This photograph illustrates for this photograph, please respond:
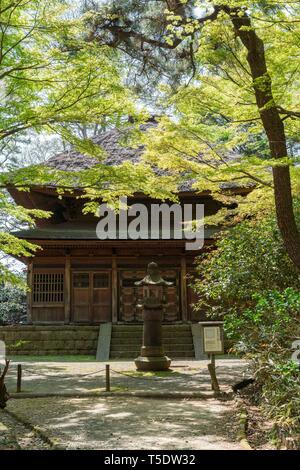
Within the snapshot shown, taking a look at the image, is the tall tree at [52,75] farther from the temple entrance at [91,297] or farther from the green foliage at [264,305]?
the temple entrance at [91,297]

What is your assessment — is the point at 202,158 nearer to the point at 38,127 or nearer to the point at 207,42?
the point at 207,42

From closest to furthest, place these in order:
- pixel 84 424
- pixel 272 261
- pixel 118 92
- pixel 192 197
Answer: pixel 84 424 → pixel 118 92 → pixel 272 261 → pixel 192 197

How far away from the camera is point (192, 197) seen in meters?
19.5

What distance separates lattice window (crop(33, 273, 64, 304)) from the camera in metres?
18.1

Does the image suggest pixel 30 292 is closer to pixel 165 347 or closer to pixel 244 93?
pixel 165 347

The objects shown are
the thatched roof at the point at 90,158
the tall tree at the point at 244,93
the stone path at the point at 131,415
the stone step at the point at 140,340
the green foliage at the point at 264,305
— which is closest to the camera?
the stone path at the point at 131,415

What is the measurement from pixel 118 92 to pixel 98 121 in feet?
1.88

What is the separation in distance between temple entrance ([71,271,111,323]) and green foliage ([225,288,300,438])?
1092cm

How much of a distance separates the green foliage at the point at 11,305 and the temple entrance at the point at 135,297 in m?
9.71

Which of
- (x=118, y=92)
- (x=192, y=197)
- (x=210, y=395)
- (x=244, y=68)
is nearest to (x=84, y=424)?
(x=210, y=395)

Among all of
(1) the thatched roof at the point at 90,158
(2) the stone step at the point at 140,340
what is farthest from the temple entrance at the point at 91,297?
(1) the thatched roof at the point at 90,158

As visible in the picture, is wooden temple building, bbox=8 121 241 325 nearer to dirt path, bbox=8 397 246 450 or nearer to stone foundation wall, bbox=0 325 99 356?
stone foundation wall, bbox=0 325 99 356

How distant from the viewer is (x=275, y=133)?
8328 mm

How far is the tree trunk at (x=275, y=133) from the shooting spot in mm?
7969
